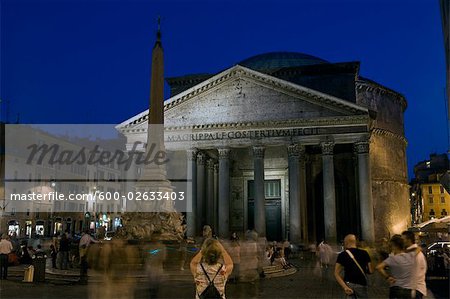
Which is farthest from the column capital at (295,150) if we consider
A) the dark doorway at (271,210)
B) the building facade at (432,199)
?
the building facade at (432,199)

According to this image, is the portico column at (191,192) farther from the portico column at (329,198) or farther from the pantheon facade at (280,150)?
the portico column at (329,198)

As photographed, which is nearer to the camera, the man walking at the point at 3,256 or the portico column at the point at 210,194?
the man walking at the point at 3,256

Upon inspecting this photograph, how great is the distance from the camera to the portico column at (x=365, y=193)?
82.8 ft

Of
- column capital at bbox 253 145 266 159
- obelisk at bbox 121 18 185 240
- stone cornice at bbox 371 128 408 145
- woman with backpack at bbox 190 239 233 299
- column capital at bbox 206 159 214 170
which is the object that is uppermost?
stone cornice at bbox 371 128 408 145

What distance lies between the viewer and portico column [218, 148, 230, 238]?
88.7ft

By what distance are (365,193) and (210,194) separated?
389 inches

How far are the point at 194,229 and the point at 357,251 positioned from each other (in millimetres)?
22548

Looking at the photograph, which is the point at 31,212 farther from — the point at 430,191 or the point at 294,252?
the point at 430,191

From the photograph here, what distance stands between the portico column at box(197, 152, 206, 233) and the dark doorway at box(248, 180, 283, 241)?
18.7 ft

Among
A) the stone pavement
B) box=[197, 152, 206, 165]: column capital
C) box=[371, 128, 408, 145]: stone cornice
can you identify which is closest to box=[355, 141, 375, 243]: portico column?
box=[197, 152, 206, 165]: column capital

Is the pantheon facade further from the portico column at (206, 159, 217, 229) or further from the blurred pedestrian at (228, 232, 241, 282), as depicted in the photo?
the blurred pedestrian at (228, 232, 241, 282)

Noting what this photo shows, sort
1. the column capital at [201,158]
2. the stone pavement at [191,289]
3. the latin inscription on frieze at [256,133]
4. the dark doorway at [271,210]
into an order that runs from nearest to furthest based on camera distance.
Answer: the stone pavement at [191,289], the latin inscription on frieze at [256,133], the column capital at [201,158], the dark doorway at [271,210]

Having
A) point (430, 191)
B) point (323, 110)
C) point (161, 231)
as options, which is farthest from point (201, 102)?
point (430, 191)

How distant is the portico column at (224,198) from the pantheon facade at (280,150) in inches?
2.3
